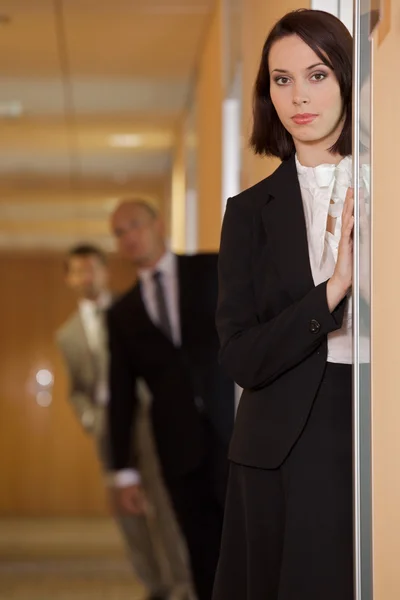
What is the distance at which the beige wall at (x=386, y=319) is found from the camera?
2.17 m

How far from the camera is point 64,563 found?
974 cm

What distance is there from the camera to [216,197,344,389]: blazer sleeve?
224cm

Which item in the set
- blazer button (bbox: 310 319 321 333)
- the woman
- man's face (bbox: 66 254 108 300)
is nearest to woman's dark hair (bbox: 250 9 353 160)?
the woman

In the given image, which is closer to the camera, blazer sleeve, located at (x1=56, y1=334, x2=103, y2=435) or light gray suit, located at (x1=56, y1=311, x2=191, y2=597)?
light gray suit, located at (x1=56, y1=311, x2=191, y2=597)

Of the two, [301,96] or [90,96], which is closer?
[301,96]

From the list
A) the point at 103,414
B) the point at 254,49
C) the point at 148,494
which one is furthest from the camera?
the point at 103,414

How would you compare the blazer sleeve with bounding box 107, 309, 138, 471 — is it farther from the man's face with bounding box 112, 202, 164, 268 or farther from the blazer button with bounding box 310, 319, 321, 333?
the blazer button with bounding box 310, 319, 321, 333

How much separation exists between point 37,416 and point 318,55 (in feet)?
48.0

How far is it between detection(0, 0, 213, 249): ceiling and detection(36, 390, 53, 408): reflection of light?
4.35m

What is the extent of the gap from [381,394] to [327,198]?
0.39 metres

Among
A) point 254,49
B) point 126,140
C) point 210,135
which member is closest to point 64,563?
point 126,140

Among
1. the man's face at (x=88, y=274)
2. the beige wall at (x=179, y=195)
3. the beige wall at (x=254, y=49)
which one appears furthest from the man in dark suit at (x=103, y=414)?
the beige wall at (x=254, y=49)

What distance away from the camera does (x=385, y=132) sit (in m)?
2.21

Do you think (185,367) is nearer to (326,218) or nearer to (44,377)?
(326,218)
